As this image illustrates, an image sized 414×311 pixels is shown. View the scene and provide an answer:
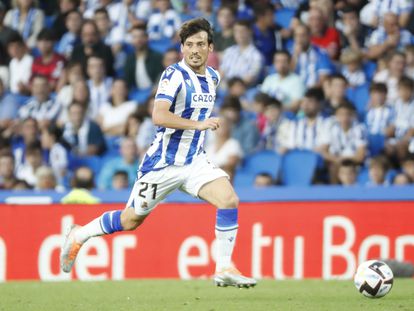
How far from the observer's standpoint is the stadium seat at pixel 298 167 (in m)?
13.2

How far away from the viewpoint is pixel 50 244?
1223 cm

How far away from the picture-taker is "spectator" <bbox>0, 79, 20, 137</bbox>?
15430 mm

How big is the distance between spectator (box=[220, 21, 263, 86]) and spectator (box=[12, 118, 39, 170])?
278cm

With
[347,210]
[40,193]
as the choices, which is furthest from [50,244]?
[347,210]

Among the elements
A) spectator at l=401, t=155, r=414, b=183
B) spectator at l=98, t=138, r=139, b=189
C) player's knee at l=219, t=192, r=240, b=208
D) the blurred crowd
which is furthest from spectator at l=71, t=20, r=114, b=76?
player's knee at l=219, t=192, r=240, b=208

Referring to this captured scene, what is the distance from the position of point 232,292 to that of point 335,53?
6.17 meters

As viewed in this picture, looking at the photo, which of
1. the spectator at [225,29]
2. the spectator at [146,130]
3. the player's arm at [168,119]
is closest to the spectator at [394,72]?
the spectator at [225,29]

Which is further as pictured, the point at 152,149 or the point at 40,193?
the point at 40,193

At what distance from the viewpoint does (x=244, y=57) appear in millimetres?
14812

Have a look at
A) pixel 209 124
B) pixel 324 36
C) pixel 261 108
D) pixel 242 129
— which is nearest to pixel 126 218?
pixel 209 124

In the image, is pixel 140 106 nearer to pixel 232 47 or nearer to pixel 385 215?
pixel 232 47

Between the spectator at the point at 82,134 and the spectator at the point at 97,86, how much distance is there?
0.30 metres

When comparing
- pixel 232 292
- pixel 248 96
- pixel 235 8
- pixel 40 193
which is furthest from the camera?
pixel 235 8

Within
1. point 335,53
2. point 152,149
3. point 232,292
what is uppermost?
point 335,53
